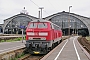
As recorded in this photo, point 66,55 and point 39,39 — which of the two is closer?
point 66,55

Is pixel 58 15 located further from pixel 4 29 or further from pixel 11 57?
pixel 11 57

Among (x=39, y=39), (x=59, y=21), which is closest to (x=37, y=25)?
(x=39, y=39)

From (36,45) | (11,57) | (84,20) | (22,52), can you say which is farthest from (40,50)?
(84,20)

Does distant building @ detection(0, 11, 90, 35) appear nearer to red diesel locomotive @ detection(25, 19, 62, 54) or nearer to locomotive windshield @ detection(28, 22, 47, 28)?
locomotive windshield @ detection(28, 22, 47, 28)

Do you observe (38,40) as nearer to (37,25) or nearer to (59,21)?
(37,25)

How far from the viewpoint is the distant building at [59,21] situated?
105188 millimetres

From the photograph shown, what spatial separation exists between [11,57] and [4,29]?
100 m

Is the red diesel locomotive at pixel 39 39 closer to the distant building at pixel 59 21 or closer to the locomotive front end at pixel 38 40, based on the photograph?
the locomotive front end at pixel 38 40

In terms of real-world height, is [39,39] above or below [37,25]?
below

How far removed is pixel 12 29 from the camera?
112 m

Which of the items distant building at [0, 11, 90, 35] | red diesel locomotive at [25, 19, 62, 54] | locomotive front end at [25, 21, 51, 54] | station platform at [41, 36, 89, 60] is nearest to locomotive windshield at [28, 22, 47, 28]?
red diesel locomotive at [25, 19, 62, 54]

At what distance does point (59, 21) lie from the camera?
10762cm

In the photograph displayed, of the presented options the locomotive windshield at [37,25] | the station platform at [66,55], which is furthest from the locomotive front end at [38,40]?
the station platform at [66,55]

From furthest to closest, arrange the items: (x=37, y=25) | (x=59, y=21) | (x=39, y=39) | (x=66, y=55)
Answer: (x=59, y=21) → (x=37, y=25) → (x=39, y=39) → (x=66, y=55)
